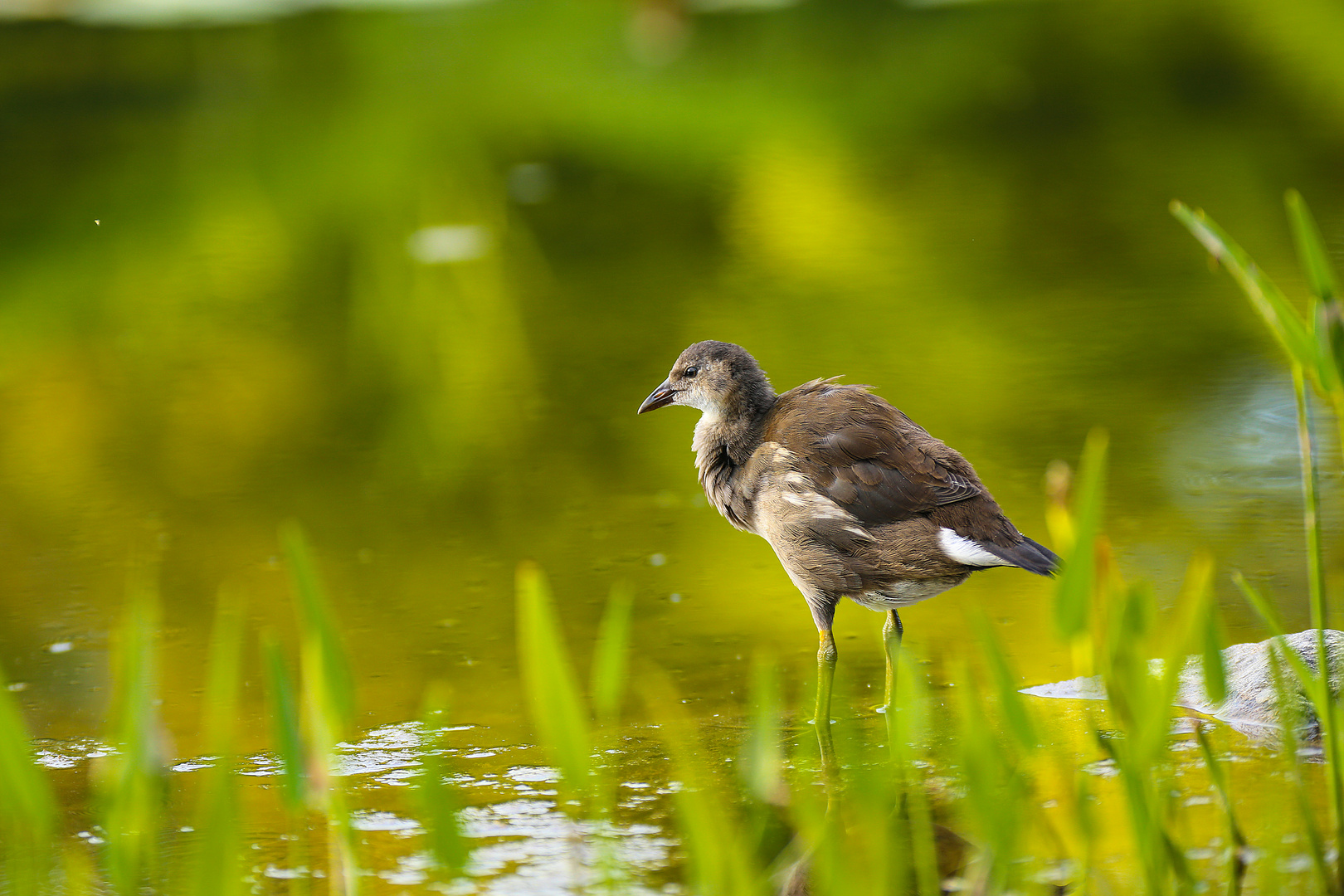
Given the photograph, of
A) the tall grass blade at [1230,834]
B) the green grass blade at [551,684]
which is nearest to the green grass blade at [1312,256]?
the tall grass blade at [1230,834]

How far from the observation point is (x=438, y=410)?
636cm

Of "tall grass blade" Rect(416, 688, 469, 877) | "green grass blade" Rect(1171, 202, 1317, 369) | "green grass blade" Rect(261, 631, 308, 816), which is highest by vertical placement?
"green grass blade" Rect(1171, 202, 1317, 369)

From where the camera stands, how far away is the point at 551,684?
6.45 ft

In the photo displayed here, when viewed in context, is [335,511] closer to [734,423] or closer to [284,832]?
[734,423]

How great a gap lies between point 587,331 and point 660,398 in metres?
2.91

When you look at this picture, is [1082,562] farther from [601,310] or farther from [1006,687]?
[601,310]

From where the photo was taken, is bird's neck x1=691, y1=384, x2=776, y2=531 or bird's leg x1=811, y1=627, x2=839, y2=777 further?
bird's neck x1=691, y1=384, x2=776, y2=531

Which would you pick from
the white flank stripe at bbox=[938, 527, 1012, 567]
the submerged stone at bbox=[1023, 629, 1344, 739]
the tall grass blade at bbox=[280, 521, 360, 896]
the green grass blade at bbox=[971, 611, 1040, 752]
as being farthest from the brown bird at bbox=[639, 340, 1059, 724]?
the tall grass blade at bbox=[280, 521, 360, 896]

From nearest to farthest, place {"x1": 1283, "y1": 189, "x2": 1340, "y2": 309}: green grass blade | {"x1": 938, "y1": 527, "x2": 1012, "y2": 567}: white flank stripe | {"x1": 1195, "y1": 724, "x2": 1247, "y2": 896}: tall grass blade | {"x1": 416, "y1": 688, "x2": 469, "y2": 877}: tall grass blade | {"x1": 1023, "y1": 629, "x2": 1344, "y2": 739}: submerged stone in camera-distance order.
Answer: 1. {"x1": 416, "y1": 688, "x2": 469, "y2": 877}: tall grass blade
2. {"x1": 1283, "y1": 189, "x2": 1340, "y2": 309}: green grass blade
3. {"x1": 1195, "y1": 724, "x2": 1247, "y2": 896}: tall grass blade
4. {"x1": 1023, "y1": 629, "x2": 1344, "y2": 739}: submerged stone
5. {"x1": 938, "y1": 527, "x2": 1012, "y2": 567}: white flank stripe

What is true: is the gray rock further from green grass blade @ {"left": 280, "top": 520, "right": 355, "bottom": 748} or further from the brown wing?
green grass blade @ {"left": 280, "top": 520, "right": 355, "bottom": 748}

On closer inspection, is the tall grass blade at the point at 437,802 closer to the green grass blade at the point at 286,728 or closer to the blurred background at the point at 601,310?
the green grass blade at the point at 286,728

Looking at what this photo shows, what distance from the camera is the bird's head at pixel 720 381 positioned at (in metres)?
4.18

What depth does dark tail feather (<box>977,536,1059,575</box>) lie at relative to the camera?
11.2ft

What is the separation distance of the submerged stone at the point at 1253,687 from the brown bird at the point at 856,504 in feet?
1.16
